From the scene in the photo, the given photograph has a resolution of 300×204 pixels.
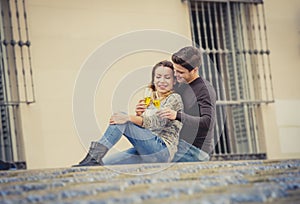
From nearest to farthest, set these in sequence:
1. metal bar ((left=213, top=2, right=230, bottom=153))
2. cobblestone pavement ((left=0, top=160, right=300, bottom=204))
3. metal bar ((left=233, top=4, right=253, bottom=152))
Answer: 1. cobblestone pavement ((left=0, top=160, right=300, bottom=204))
2. metal bar ((left=213, top=2, right=230, bottom=153))
3. metal bar ((left=233, top=4, right=253, bottom=152))

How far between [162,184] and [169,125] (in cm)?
212

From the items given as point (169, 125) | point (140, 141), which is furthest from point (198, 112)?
point (140, 141)

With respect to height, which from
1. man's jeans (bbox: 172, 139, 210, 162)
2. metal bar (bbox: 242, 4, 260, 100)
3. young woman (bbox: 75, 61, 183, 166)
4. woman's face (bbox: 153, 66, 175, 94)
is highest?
metal bar (bbox: 242, 4, 260, 100)

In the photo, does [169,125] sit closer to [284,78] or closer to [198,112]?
[198,112]

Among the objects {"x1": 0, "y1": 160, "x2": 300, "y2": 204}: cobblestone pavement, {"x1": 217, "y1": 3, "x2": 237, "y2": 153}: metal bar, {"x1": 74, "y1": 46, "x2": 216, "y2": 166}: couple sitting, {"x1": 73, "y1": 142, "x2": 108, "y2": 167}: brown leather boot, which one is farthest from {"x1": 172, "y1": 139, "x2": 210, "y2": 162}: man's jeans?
{"x1": 217, "y1": 3, "x2": 237, "y2": 153}: metal bar

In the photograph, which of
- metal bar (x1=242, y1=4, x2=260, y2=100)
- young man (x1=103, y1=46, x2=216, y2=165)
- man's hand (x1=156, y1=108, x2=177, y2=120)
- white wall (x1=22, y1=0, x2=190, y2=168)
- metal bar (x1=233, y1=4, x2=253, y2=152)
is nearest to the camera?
man's hand (x1=156, y1=108, x2=177, y2=120)

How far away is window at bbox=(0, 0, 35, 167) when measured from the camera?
9734 millimetres

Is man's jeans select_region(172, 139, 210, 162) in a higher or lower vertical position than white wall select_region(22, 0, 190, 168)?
lower

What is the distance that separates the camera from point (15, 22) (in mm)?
9828

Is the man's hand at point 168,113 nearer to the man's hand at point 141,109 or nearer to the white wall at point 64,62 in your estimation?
the man's hand at point 141,109

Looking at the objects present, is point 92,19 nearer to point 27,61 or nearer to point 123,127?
point 27,61

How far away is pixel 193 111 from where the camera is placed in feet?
22.9

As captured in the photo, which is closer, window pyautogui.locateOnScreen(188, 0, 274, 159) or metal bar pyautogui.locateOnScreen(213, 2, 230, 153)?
metal bar pyautogui.locateOnScreen(213, 2, 230, 153)

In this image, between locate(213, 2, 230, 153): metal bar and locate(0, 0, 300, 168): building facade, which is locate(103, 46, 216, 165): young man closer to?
locate(0, 0, 300, 168): building facade
